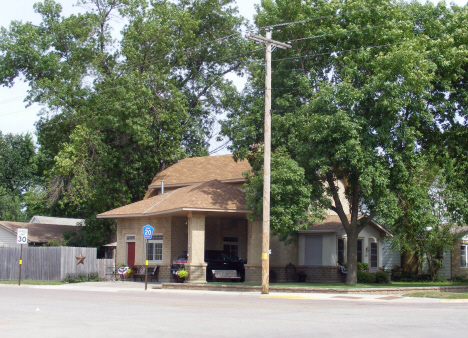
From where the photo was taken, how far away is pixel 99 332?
10.2 metres

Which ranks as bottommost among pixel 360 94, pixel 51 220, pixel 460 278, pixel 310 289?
pixel 460 278

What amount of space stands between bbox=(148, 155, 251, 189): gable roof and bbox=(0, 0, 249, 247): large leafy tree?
1.37m

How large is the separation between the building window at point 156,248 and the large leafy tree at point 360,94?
7.69 meters

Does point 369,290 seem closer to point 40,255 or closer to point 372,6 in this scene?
point 372,6

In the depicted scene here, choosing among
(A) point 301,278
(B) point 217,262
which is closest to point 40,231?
(B) point 217,262

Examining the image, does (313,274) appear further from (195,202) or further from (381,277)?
(195,202)

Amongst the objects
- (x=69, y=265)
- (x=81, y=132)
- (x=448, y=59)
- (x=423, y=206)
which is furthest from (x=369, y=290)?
(x=81, y=132)

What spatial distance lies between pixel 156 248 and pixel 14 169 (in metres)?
40.4

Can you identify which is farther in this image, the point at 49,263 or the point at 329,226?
the point at 329,226

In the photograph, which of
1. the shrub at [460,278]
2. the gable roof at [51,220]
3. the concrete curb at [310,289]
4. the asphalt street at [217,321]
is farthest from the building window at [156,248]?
the gable roof at [51,220]

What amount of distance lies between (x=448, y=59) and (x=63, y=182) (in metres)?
25.8

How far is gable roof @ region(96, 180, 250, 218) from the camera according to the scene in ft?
94.2

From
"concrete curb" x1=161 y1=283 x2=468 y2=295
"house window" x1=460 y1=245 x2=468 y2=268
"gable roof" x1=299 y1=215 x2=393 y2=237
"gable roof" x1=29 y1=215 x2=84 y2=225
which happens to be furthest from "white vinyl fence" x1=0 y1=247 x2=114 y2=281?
"house window" x1=460 y1=245 x2=468 y2=268

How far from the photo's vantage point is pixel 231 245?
117 feet
